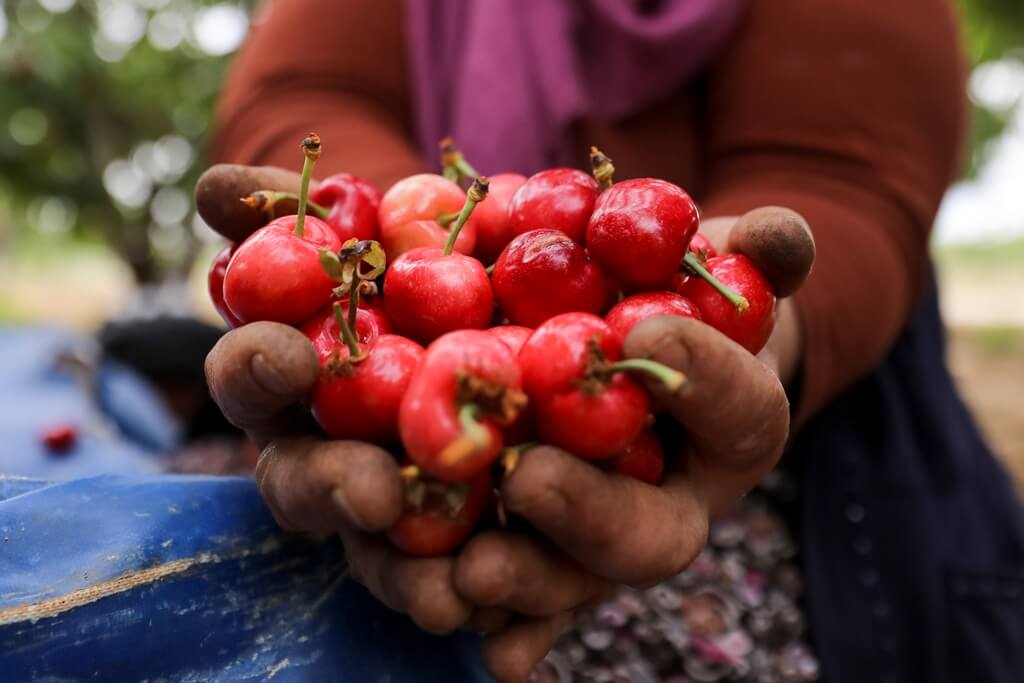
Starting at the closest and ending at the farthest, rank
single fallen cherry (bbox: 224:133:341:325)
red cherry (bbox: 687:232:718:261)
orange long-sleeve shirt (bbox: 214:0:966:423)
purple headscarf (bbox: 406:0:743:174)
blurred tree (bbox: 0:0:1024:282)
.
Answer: single fallen cherry (bbox: 224:133:341:325) → red cherry (bbox: 687:232:718:261) → orange long-sleeve shirt (bbox: 214:0:966:423) → purple headscarf (bbox: 406:0:743:174) → blurred tree (bbox: 0:0:1024:282)

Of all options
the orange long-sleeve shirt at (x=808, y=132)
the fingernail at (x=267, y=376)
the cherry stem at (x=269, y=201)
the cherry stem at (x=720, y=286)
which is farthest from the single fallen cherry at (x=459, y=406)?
the orange long-sleeve shirt at (x=808, y=132)

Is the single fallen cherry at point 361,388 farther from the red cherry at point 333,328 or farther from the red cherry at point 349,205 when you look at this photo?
the red cherry at point 349,205

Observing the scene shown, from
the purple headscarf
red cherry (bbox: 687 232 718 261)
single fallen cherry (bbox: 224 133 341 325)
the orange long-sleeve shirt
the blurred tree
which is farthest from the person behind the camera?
the blurred tree

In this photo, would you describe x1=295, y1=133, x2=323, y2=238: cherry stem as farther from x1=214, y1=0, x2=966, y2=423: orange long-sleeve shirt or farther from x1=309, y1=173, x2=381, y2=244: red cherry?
x1=214, y1=0, x2=966, y2=423: orange long-sleeve shirt

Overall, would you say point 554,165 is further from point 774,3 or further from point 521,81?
point 774,3

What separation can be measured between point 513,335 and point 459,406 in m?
0.15

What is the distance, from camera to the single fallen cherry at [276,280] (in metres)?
0.79

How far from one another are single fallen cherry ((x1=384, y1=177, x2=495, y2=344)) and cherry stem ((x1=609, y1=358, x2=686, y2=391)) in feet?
0.63

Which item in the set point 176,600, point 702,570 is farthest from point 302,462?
point 702,570

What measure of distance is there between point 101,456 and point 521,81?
3.52 feet

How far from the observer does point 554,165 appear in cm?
165

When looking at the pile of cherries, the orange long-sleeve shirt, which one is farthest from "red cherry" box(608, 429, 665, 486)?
the orange long-sleeve shirt

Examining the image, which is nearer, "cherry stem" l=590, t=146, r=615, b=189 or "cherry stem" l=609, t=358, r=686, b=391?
"cherry stem" l=609, t=358, r=686, b=391

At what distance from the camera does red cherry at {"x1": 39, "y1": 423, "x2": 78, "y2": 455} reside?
159 cm
